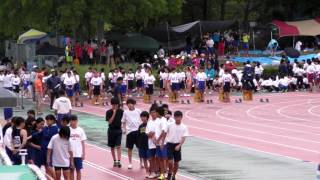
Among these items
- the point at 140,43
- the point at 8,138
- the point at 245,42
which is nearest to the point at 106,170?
the point at 8,138

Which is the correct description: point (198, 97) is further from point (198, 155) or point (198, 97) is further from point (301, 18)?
point (301, 18)

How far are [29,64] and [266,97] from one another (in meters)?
15.4

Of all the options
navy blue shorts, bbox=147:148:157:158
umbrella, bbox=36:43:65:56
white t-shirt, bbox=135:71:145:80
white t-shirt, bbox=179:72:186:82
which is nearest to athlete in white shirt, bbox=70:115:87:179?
navy blue shorts, bbox=147:148:157:158

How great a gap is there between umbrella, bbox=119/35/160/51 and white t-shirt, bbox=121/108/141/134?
33322 mm

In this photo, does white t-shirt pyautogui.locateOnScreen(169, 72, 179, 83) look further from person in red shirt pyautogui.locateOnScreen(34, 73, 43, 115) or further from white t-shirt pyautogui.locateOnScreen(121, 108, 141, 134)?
white t-shirt pyautogui.locateOnScreen(121, 108, 141, 134)

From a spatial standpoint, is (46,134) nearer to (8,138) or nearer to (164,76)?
(8,138)

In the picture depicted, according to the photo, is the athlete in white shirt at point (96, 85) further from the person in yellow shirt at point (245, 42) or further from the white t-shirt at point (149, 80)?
the person in yellow shirt at point (245, 42)

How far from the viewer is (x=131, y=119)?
733 inches

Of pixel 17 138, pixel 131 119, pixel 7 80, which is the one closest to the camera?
pixel 17 138

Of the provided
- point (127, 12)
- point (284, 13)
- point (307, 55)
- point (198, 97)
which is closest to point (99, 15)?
point (127, 12)

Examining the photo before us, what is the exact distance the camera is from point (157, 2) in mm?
48375

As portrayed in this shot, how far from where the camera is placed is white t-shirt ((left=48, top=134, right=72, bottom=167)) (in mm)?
15062

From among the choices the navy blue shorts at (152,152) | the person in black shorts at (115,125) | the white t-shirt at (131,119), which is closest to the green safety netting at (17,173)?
the navy blue shorts at (152,152)

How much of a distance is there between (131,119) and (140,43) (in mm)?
33731
